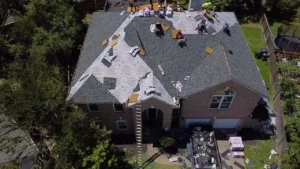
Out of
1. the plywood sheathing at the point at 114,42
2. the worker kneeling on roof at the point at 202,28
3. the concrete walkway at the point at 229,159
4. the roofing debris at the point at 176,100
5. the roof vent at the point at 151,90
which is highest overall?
the worker kneeling on roof at the point at 202,28

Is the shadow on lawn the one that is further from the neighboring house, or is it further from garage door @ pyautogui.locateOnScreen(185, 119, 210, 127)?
garage door @ pyautogui.locateOnScreen(185, 119, 210, 127)

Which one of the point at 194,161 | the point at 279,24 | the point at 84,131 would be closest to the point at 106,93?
→ the point at 84,131

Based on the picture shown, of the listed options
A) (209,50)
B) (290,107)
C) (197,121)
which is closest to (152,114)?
(197,121)

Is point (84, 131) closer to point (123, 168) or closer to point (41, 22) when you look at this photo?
point (123, 168)

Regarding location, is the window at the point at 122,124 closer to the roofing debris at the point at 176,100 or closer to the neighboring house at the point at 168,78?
the neighboring house at the point at 168,78

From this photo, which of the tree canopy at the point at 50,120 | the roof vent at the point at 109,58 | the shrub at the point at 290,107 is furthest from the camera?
the shrub at the point at 290,107

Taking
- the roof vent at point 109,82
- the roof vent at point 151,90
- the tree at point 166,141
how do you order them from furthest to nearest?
1. the tree at point 166,141
2. the roof vent at point 109,82
3. the roof vent at point 151,90

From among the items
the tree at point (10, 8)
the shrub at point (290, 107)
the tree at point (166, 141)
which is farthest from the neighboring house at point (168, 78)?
the tree at point (10, 8)

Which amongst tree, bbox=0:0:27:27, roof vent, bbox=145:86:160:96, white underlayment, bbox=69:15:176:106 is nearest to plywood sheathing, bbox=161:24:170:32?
white underlayment, bbox=69:15:176:106
